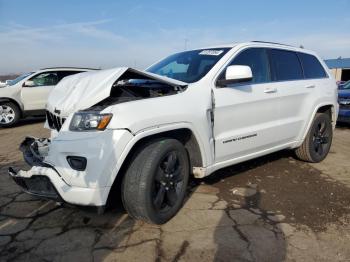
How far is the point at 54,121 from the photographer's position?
3658 mm

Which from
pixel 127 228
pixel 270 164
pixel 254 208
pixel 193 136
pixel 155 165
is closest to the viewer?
pixel 155 165

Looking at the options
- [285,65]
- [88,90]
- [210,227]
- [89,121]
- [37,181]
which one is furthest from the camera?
[285,65]

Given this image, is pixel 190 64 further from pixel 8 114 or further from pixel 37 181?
pixel 8 114

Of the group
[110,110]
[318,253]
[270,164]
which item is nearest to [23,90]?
[270,164]

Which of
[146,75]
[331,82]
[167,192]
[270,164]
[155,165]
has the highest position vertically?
[146,75]

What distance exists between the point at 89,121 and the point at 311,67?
3773 millimetres

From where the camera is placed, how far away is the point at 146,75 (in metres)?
3.36

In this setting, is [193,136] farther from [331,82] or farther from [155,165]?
[331,82]

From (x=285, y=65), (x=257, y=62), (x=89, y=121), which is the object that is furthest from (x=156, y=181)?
(x=285, y=65)

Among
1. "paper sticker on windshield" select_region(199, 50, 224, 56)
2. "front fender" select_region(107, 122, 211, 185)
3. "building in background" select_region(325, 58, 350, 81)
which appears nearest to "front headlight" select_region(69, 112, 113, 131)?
"front fender" select_region(107, 122, 211, 185)

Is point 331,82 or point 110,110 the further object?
point 331,82

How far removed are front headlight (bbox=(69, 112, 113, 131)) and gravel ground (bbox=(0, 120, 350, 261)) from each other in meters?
0.71

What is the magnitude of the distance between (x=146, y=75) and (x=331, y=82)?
3550 mm

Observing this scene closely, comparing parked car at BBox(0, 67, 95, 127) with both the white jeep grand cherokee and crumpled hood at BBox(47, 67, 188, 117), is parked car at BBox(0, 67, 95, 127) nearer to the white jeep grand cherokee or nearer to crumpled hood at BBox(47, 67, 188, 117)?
the white jeep grand cherokee
